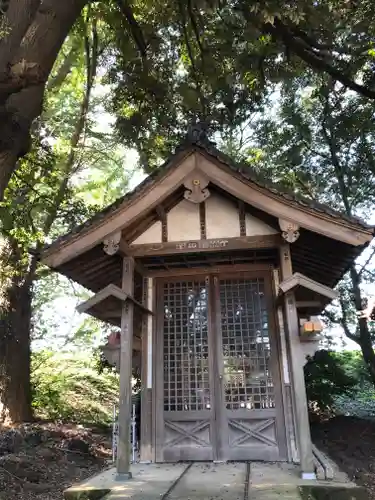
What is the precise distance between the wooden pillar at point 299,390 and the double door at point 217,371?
3.56 feet

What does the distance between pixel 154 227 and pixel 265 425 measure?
339 centimetres

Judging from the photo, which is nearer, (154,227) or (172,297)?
(154,227)

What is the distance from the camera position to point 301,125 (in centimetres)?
1292

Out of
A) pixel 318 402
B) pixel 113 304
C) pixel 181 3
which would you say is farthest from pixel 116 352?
pixel 318 402

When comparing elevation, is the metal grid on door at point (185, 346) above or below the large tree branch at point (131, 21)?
below

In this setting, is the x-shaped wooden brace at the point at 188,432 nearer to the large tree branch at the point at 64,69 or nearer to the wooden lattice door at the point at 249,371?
the wooden lattice door at the point at 249,371

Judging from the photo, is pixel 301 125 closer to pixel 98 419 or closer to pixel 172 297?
pixel 172 297

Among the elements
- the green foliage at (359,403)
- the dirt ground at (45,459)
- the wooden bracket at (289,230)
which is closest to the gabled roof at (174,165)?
the wooden bracket at (289,230)

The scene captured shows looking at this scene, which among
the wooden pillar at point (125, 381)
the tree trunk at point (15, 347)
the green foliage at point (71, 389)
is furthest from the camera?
the green foliage at point (71, 389)

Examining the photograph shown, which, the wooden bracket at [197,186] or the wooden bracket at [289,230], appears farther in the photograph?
the wooden bracket at [197,186]

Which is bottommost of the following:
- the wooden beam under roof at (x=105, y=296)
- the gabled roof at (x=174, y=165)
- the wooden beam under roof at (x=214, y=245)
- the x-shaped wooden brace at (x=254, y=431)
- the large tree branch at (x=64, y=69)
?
the x-shaped wooden brace at (x=254, y=431)

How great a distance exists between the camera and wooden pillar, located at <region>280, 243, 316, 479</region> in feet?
17.4

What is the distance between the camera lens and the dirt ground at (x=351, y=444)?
323 inches

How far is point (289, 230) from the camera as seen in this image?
20.0 feet
